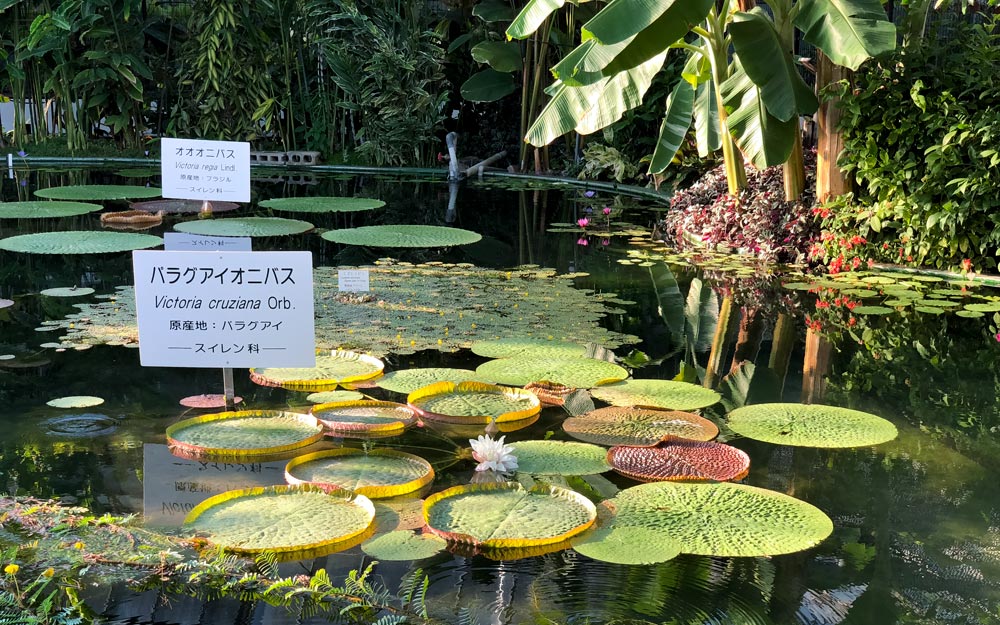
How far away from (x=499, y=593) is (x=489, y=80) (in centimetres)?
936

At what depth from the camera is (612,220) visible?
810 centimetres

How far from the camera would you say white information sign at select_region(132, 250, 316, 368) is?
10.2 ft

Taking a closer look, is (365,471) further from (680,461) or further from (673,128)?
(673,128)

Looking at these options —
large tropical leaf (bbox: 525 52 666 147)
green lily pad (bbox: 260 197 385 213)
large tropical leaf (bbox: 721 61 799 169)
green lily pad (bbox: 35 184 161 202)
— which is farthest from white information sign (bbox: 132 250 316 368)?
green lily pad (bbox: 35 184 161 202)

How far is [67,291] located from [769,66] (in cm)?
378

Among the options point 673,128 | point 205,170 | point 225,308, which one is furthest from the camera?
point 673,128

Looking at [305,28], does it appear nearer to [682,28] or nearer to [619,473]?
[682,28]

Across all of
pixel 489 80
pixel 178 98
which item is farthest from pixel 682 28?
pixel 178 98

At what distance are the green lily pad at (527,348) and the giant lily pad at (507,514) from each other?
4.53 ft

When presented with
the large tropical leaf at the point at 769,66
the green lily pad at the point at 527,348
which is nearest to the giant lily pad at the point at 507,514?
the green lily pad at the point at 527,348

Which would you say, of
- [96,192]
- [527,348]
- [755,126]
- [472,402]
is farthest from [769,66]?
[96,192]

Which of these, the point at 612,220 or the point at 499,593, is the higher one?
the point at 612,220

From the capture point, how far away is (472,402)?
11.5 ft

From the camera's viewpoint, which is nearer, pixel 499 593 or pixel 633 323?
pixel 499 593
